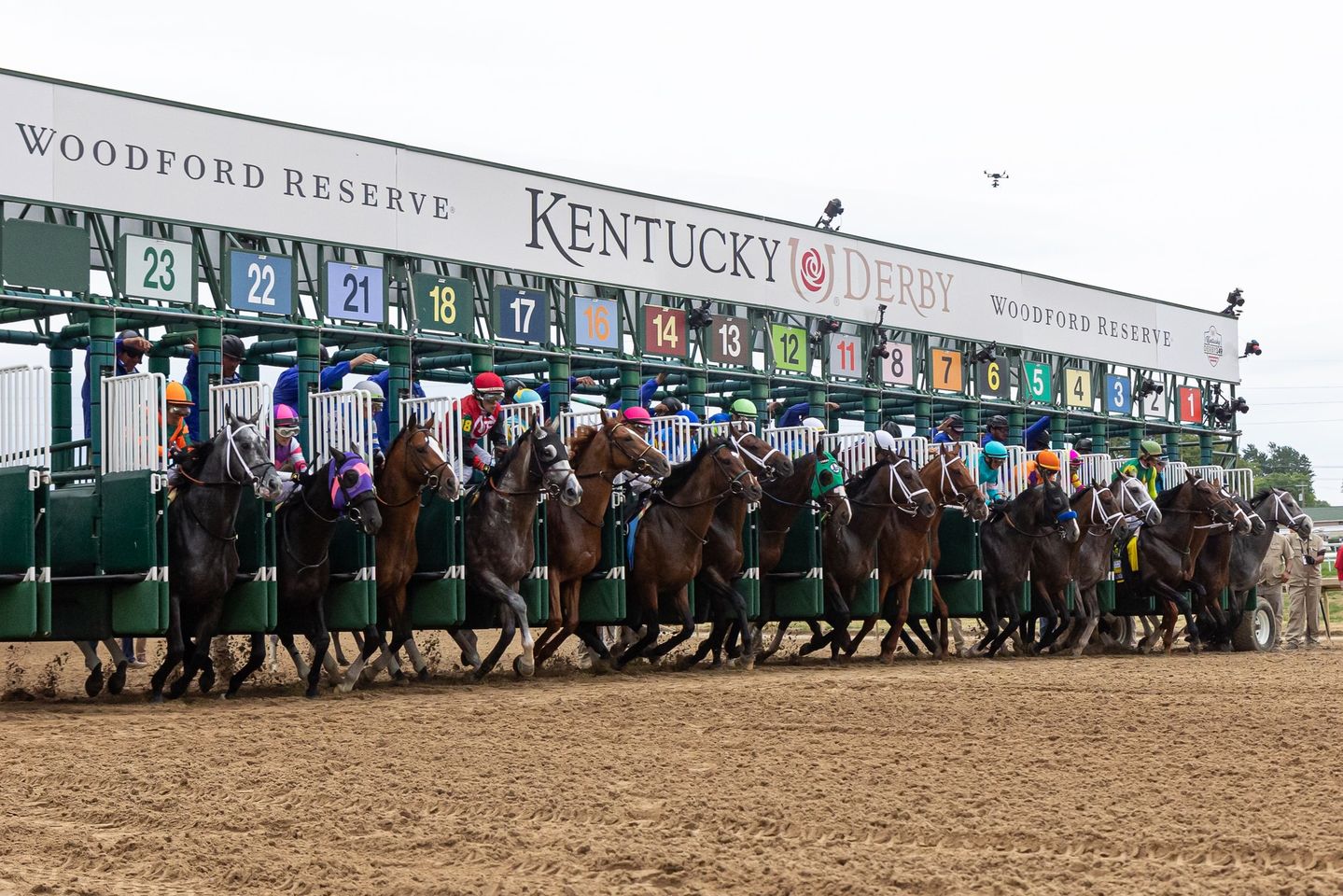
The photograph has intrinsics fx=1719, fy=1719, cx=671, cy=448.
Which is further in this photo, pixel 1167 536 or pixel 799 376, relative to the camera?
pixel 799 376

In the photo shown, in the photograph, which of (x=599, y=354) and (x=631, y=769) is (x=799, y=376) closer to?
(x=599, y=354)

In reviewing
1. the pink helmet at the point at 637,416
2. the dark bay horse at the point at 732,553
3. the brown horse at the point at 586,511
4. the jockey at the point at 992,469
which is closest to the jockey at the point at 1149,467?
the jockey at the point at 992,469

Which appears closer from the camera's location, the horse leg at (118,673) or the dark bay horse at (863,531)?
the horse leg at (118,673)

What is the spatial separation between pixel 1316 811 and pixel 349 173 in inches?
508

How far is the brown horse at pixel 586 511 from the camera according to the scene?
554 inches

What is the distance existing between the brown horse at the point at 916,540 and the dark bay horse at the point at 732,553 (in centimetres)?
157

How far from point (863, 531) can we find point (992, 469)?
106 inches

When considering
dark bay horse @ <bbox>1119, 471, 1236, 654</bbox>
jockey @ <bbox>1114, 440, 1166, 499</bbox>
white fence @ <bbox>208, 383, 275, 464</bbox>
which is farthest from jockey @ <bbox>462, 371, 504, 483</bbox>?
jockey @ <bbox>1114, 440, 1166, 499</bbox>

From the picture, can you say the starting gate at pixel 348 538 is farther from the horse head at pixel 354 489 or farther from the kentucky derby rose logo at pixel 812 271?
the kentucky derby rose logo at pixel 812 271

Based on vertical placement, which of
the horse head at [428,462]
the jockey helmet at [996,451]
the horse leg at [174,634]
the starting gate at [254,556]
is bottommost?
the horse leg at [174,634]

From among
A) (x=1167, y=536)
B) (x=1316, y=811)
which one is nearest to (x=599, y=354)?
(x=1167, y=536)

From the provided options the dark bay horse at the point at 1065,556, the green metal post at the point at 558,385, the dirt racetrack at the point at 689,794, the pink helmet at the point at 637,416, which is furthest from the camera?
the green metal post at the point at 558,385

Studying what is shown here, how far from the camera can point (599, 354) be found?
1919cm

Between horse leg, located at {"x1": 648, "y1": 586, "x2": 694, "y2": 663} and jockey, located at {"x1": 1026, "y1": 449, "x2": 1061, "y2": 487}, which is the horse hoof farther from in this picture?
jockey, located at {"x1": 1026, "y1": 449, "x2": 1061, "y2": 487}
